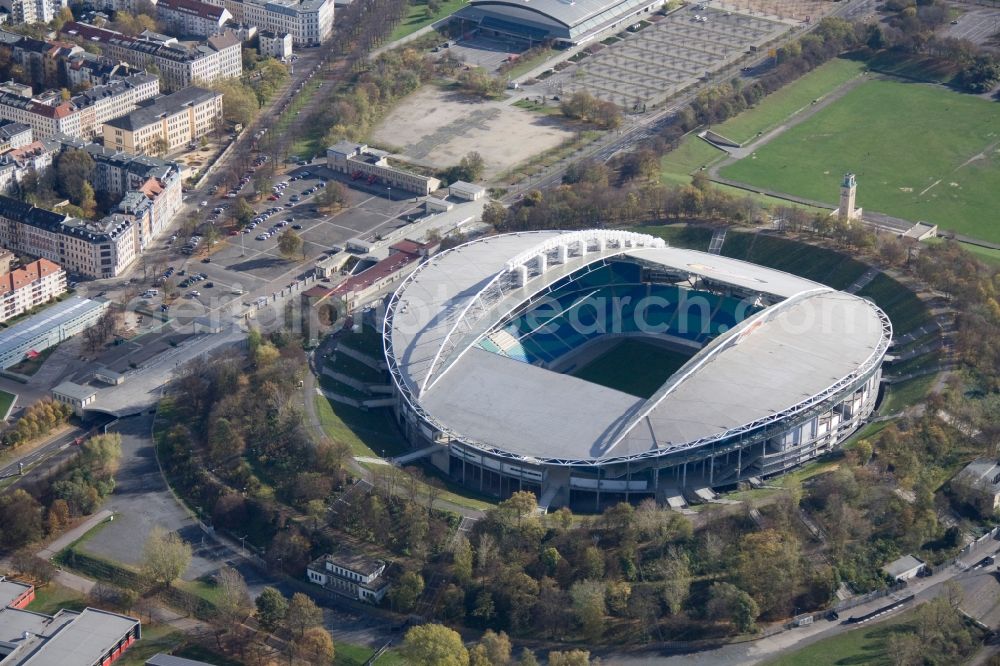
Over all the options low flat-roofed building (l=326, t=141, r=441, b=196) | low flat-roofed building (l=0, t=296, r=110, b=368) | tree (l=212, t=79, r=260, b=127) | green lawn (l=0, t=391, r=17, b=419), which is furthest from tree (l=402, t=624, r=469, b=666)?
tree (l=212, t=79, r=260, b=127)

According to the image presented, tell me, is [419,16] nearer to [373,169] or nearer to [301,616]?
[373,169]

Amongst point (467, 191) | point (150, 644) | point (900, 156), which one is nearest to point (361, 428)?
point (150, 644)

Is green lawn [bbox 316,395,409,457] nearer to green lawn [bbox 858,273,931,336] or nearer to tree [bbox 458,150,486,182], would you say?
green lawn [bbox 858,273,931,336]

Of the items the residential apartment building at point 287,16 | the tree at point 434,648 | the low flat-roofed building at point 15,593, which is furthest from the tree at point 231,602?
the residential apartment building at point 287,16

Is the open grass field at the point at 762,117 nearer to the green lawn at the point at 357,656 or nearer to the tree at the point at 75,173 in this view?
the tree at the point at 75,173

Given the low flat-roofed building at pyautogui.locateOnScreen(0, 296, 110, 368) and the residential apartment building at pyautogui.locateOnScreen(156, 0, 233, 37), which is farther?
the residential apartment building at pyautogui.locateOnScreen(156, 0, 233, 37)
